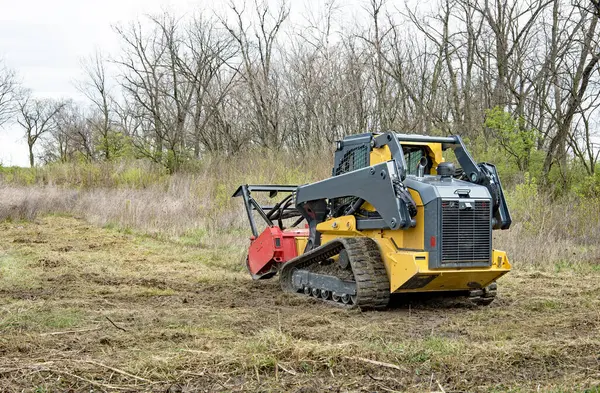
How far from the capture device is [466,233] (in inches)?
275

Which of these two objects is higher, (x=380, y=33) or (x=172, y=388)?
(x=380, y=33)

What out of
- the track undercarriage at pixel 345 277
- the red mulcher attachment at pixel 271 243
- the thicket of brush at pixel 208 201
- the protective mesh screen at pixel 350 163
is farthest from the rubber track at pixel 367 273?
the thicket of brush at pixel 208 201

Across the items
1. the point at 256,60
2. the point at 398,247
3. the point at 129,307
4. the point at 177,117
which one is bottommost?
the point at 129,307

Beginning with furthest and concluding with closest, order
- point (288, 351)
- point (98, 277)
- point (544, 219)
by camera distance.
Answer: point (544, 219) < point (98, 277) < point (288, 351)

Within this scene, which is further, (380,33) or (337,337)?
(380,33)

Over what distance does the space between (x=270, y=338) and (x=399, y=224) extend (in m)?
2.06

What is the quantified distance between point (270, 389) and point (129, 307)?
3.59 metres

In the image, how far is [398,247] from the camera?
23.6 ft

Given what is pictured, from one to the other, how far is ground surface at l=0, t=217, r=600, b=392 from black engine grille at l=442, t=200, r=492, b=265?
2.02 feet

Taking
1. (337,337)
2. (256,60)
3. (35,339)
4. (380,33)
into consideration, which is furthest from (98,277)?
(256,60)

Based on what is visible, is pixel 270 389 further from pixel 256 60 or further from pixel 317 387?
pixel 256 60

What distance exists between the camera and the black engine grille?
685 cm

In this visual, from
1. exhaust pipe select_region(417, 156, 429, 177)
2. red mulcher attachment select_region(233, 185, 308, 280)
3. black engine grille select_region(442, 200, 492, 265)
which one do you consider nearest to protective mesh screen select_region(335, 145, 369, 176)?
exhaust pipe select_region(417, 156, 429, 177)

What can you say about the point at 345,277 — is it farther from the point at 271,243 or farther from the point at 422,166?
the point at 271,243
